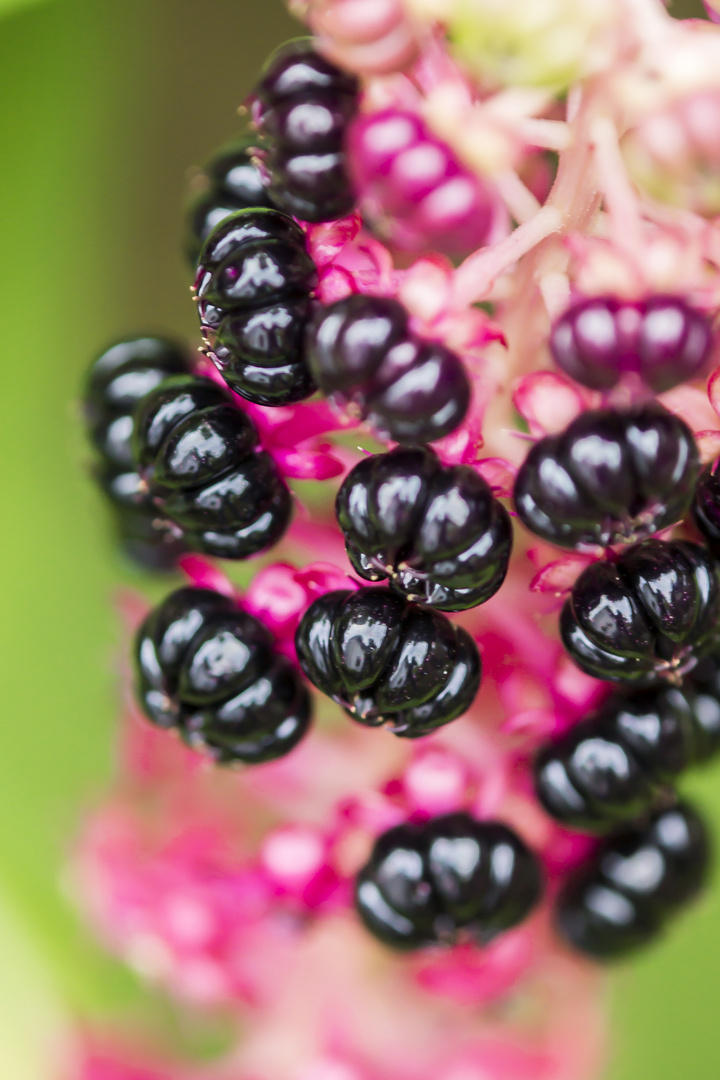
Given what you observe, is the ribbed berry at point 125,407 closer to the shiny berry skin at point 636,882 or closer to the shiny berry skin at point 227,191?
the shiny berry skin at point 227,191

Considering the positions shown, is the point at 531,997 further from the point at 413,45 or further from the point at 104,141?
the point at 104,141

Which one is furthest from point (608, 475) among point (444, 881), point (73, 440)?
point (73, 440)

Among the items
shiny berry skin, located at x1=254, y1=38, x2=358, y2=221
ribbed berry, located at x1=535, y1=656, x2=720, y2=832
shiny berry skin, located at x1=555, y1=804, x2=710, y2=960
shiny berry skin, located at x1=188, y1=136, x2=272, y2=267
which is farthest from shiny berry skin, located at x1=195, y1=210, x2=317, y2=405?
shiny berry skin, located at x1=555, y1=804, x2=710, y2=960

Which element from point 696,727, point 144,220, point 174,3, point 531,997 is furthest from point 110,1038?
point 174,3

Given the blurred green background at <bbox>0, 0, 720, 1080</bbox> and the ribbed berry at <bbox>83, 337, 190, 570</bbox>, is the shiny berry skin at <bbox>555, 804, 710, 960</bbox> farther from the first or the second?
the ribbed berry at <bbox>83, 337, 190, 570</bbox>

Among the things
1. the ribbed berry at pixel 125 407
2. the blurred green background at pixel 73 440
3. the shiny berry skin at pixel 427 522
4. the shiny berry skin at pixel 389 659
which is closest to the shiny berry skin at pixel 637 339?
the shiny berry skin at pixel 427 522

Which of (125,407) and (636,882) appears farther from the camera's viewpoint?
(636,882)

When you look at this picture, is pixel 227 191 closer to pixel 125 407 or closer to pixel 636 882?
pixel 125 407
